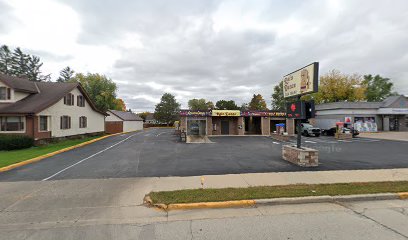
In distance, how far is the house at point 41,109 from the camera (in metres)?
18.7

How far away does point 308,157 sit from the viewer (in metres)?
10.2

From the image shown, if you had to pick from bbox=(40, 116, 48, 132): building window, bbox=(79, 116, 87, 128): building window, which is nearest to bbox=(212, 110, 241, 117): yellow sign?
bbox=(79, 116, 87, 128): building window

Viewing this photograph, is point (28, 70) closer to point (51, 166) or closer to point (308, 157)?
point (51, 166)

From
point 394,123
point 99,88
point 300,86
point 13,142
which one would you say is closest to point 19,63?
point 99,88

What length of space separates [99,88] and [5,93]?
29.9 m

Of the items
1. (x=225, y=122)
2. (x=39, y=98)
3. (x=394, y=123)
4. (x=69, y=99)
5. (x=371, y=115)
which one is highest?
(x=69, y=99)

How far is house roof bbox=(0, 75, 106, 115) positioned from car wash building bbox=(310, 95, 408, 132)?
3810 centimetres

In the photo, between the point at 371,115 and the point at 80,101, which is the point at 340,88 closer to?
the point at 371,115

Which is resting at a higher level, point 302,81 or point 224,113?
point 302,81

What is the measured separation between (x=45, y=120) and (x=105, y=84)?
31444 millimetres

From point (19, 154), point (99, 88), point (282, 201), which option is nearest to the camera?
point (282, 201)

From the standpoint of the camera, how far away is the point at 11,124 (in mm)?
18797

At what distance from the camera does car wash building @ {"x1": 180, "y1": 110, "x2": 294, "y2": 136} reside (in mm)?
29766

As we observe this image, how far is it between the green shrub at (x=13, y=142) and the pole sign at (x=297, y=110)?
781 inches
